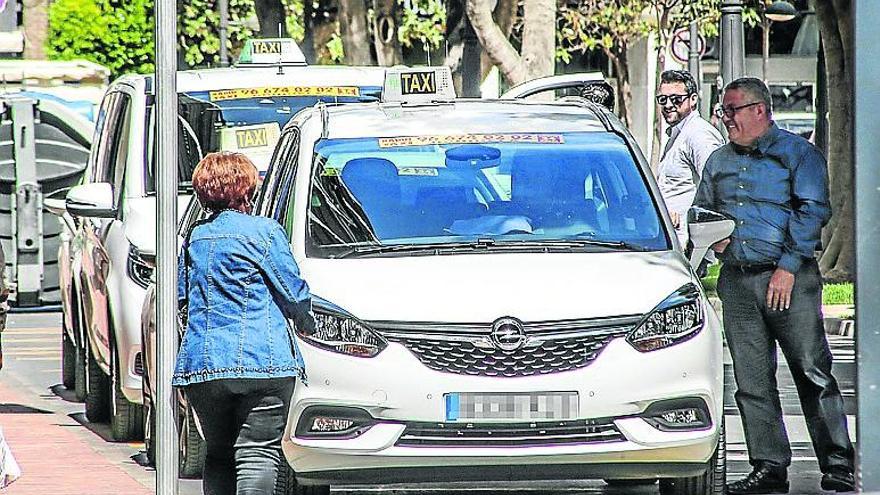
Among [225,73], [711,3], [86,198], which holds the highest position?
[711,3]

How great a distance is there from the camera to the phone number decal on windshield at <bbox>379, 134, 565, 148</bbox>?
8.99 meters

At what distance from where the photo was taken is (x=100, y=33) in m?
46.4

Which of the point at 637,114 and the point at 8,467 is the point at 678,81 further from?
the point at 637,114

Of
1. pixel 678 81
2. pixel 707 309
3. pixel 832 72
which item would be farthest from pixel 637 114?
pixel 707 309

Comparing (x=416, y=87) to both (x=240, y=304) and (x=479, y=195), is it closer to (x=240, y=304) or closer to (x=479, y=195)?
(x=479, y=195)

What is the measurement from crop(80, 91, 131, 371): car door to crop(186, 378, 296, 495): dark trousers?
12.6ft

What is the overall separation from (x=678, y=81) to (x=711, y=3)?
27.8 m

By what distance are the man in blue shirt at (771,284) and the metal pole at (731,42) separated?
1419 centimetres

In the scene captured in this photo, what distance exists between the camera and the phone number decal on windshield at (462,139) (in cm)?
899

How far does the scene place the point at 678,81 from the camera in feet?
38.2

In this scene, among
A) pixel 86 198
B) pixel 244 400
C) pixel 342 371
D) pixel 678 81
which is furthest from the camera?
pixel 678 81

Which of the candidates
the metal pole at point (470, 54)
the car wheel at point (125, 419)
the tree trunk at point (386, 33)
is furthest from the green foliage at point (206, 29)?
the car wheel at point (125, 419)

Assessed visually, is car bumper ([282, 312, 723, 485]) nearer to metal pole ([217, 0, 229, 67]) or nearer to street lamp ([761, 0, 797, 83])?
street lamp ([761, 0, 797, 83])

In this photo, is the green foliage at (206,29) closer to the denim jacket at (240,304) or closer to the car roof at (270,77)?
the car roof at (270,77)
